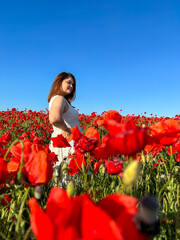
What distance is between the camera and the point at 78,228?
A: 455mm

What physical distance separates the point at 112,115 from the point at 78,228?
0.87 m

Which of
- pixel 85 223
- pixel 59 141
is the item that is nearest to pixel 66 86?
pixel 59 141

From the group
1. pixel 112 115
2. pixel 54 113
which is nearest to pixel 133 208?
pixel 112 115

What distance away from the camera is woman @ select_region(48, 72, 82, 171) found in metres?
3.14

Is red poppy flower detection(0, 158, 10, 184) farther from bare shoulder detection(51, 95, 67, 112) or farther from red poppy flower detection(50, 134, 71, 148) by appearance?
bare shoulder detection(51, 95, 67, 112)

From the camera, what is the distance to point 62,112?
3.19 meters

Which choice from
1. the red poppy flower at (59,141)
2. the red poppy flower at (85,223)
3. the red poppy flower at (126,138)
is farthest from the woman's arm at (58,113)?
the red poppy flower at (85,223)

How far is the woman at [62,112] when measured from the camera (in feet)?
10.3

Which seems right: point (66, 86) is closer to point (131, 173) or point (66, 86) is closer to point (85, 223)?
point (131, 173)

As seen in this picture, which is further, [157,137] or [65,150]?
[65,150]

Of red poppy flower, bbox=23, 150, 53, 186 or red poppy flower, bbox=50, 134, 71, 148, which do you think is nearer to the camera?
red poppy flower, bbox=23, 150, 53, 186

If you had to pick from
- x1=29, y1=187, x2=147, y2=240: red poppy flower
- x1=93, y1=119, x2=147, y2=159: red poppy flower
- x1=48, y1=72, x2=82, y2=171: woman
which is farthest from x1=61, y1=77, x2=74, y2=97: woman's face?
x1=29, y1=187, x2=147, y2=240: red poppy flower

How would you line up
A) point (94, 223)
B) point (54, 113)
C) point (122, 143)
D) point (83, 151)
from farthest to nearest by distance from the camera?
point (54, 113) < point (83, 151) < point (122, 143) < point (94, 223)

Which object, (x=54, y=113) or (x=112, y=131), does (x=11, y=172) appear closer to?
(x=112, y=131)
